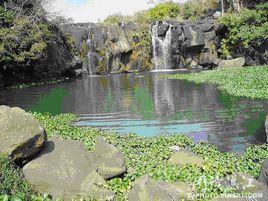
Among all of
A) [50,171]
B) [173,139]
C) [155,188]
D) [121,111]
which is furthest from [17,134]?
[121,111]

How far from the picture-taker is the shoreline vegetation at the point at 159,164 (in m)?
8.84

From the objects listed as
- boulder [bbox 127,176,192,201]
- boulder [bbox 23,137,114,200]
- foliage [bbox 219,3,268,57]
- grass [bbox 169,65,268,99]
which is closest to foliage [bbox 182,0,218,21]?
foliage [bbox 219,3,268,57]

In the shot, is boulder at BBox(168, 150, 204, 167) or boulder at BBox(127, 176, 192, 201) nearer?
boulder at BBox(127, 176, 192, 201)

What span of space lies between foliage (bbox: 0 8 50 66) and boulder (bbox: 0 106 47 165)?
85.3ft

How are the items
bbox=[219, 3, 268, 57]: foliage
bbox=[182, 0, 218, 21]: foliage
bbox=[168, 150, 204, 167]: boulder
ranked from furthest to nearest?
bbox=[182, 0, 218, 21]: foliage
bbox=[219, 3, 268, 57]: foliage
bbox=[168, 150, 204, 167]: boulder

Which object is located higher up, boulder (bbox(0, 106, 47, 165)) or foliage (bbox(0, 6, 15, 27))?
foliage (bbox(0, 6, 15, 27))

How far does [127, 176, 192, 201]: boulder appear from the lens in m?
8.48

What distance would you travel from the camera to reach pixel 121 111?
21.5m

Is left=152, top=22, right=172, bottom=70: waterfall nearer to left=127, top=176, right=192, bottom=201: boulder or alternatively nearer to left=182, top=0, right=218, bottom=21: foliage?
left=182, top=0, right=218, bottom=21: foliage

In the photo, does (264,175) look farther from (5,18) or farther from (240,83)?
(5,18)

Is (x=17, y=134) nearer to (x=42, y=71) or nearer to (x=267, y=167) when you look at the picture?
(x=267, y=167)

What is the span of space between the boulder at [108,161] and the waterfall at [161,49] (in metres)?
45.1

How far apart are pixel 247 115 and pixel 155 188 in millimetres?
11246

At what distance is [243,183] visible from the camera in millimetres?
9422
